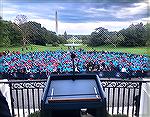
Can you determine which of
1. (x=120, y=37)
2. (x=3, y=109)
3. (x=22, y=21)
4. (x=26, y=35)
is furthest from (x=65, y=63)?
(x=3, y=109)

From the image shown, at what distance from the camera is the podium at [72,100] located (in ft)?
2.43

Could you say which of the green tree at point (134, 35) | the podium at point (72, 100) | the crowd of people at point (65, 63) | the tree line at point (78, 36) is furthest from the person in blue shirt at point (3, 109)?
the crowd of people at point (65, 63)

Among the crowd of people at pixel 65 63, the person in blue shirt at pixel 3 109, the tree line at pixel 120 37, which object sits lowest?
the crowd of people at pixel 65 63

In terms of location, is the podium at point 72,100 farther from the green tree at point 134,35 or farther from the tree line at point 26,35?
the green tree at point 134,35

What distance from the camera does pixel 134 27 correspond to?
8.48 feet

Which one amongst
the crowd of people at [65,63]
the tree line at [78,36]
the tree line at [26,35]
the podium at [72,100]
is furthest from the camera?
the crowd of people at [65,63]

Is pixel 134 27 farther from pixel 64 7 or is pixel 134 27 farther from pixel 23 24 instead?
pixel 23 24

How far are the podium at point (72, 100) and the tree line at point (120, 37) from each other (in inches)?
63.0

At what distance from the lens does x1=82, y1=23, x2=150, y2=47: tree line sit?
7.99ft

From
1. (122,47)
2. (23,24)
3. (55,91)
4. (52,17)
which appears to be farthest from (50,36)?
(55,91)

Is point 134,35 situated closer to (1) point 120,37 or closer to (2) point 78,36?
(1) point 120,37

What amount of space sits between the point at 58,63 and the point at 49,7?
4.79 ft

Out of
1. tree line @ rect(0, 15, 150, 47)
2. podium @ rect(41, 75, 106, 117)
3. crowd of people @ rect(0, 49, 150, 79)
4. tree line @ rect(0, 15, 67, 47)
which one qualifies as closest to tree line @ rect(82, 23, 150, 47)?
tree line @ rect(0, 15, 150, 47)

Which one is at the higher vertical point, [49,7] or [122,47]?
[49,7]
